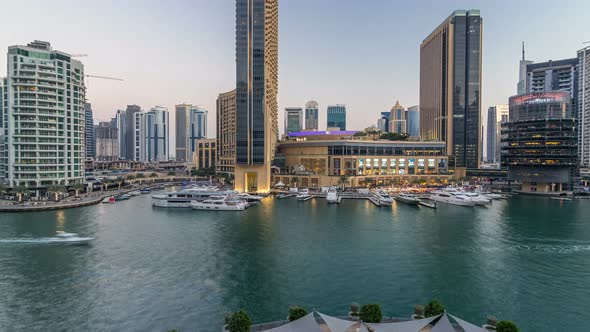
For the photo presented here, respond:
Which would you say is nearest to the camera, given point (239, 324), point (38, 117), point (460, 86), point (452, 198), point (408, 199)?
point (239, 324)

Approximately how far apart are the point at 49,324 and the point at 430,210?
Answer: 71837 millimetres

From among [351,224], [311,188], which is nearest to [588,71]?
[311,188]

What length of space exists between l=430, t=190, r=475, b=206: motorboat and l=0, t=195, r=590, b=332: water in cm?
1849

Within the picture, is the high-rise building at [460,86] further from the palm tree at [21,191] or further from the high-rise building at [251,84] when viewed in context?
the palm tree at [21,191]

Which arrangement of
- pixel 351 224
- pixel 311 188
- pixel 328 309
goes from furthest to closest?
pixel 311 188 < pixel 351 224 < pixel 328 309


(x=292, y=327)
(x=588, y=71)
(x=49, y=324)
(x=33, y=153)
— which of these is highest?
(x=588, y=71)

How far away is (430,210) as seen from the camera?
3110 inches

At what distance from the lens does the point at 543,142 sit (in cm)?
10769

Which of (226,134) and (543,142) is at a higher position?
(226,134)

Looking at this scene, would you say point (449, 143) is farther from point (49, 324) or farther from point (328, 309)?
point (49, 324)

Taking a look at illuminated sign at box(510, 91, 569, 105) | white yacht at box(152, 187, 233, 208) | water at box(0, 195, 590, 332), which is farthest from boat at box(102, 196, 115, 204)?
illuminated sign at box(510, 91, 569, 105)

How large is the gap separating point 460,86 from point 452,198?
9678cm

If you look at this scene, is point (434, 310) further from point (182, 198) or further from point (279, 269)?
point (182, 198)

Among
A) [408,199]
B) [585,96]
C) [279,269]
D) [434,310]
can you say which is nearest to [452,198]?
[408,199]
